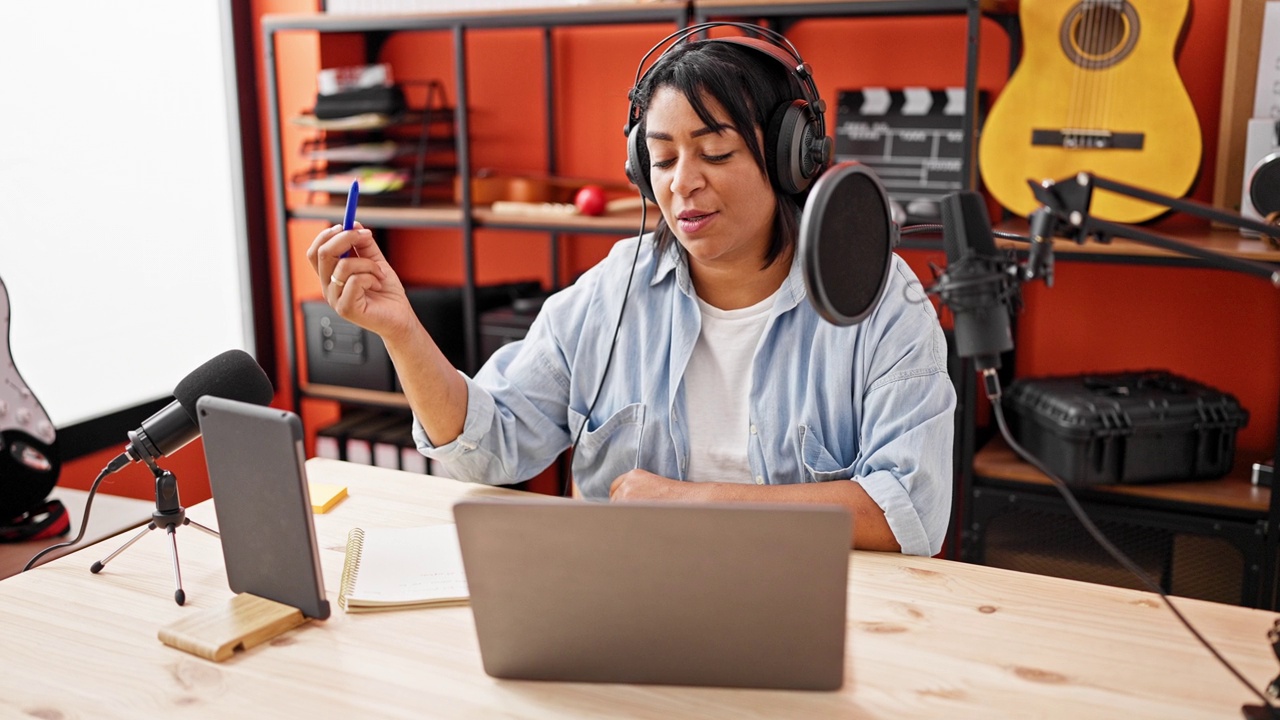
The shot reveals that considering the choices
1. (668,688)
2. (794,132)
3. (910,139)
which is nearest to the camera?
(668,688)

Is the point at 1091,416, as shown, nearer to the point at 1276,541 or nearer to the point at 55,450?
the point at 1276,541

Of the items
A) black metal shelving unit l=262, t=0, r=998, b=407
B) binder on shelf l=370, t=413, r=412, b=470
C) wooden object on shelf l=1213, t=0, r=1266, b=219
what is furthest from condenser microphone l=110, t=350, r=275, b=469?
wooden object on shelf l=1213, t=0, r=1266, b=219

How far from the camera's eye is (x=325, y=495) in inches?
56.8

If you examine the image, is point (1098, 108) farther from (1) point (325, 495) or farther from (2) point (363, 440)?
(2) point (363, 440)

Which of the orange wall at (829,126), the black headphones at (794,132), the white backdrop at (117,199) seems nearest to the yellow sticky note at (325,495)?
the orange wall at (829,126)

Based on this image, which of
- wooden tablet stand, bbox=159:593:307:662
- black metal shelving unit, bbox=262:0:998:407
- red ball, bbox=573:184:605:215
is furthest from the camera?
red ball, bbox=573:184:605:215

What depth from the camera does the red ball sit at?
2.55m

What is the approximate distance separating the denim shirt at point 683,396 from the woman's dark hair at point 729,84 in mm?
217

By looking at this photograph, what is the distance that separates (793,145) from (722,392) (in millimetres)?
355

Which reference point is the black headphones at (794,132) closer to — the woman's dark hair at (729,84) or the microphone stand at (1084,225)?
the woman's dark hair at (729,84)

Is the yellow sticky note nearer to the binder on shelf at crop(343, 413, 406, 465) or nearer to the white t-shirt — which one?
the white t-shirt

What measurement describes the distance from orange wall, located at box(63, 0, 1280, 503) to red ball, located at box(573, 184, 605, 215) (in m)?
0.33

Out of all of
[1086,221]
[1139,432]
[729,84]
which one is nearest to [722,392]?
[729,84]

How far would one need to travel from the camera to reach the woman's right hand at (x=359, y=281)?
4.17ft
